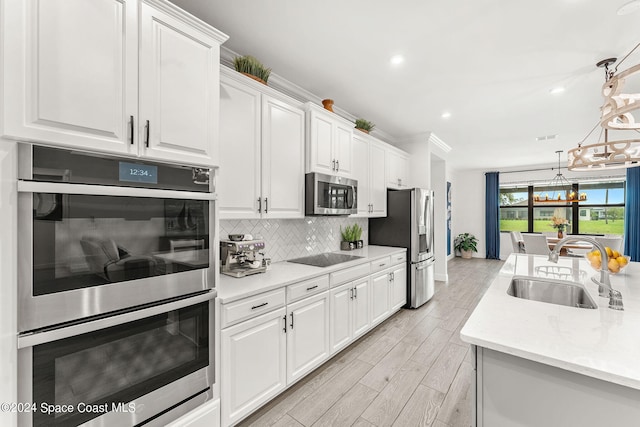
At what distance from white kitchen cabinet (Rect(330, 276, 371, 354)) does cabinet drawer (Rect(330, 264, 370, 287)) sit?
55mm

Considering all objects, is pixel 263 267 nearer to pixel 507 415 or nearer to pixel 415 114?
pixel 507 415

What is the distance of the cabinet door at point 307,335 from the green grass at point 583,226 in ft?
26.2

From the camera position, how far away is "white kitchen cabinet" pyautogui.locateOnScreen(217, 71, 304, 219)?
1.96 meters

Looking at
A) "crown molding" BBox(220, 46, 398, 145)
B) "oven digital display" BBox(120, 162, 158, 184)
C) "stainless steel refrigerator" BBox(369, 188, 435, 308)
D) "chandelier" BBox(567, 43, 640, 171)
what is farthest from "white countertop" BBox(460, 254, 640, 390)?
"crown molding" BBox(220, 46, 398, 145)

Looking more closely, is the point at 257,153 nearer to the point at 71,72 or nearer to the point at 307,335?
the point at 71,72

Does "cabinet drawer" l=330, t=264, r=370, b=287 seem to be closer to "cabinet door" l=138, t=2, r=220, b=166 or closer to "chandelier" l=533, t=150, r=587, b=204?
"cabinet door" l=138, t=2, r=220, b=166

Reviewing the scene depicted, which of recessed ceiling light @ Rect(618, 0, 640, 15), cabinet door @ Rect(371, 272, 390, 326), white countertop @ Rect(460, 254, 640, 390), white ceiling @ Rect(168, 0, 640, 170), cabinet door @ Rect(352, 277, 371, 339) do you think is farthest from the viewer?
cabinet door @ Rect(371, 272, 390, 326)

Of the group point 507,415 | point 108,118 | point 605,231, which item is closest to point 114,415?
point 108,118

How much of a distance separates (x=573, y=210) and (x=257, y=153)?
8858 mm

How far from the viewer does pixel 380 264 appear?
3.24 metres

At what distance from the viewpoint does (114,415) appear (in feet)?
3.85

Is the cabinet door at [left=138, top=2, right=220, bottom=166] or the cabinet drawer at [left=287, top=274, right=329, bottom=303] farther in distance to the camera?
the cabinet drawer at [left=287, top=274, right=329, bottom=303]

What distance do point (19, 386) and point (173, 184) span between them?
937 mm

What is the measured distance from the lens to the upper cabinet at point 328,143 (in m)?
2.63
